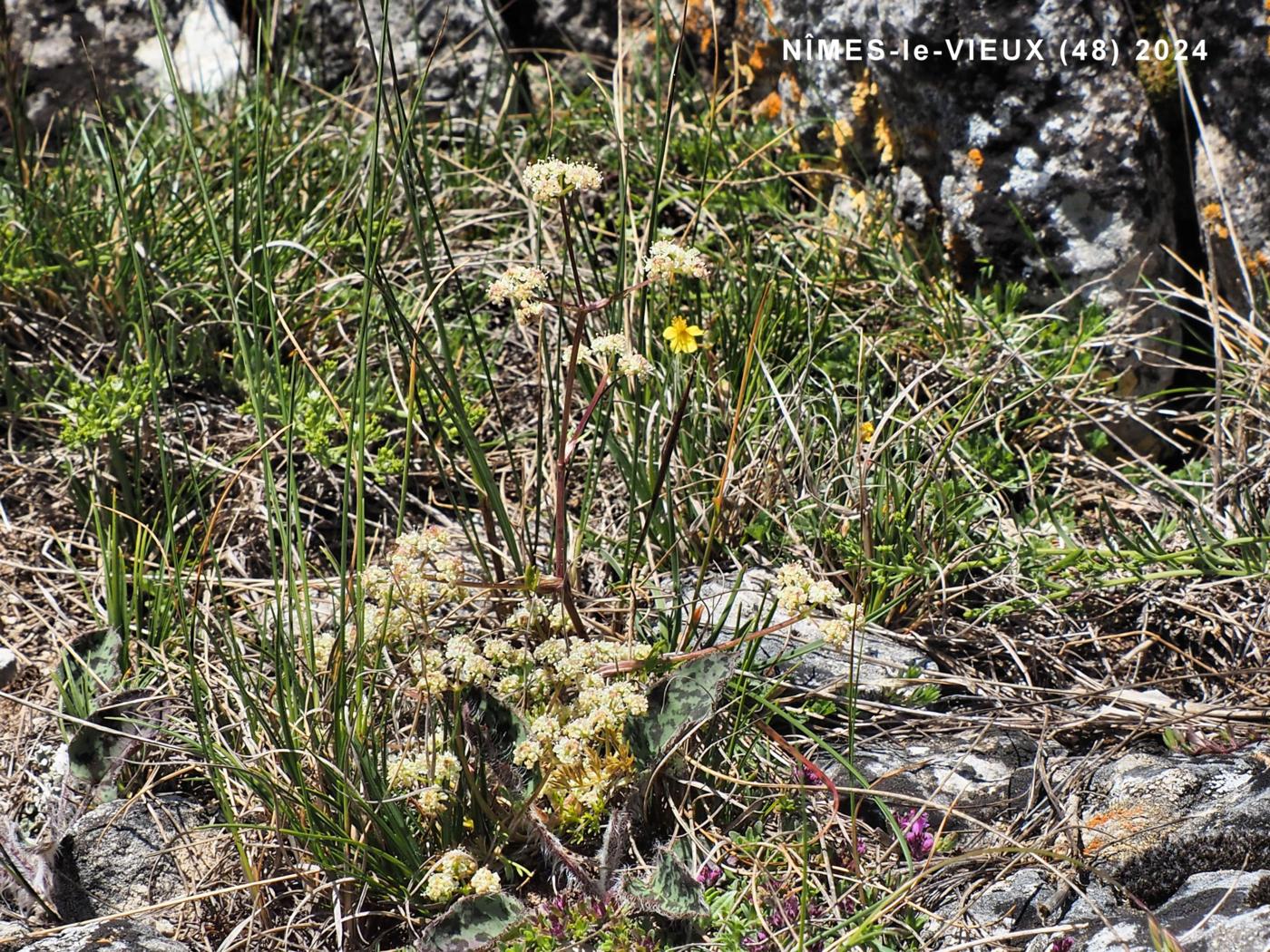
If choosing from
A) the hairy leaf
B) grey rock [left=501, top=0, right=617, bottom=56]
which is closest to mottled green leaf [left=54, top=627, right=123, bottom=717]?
the hairy leaf

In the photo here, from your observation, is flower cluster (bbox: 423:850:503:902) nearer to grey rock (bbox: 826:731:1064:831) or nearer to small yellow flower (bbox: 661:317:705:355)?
grey rock (bbox: 826:731:1064:831)

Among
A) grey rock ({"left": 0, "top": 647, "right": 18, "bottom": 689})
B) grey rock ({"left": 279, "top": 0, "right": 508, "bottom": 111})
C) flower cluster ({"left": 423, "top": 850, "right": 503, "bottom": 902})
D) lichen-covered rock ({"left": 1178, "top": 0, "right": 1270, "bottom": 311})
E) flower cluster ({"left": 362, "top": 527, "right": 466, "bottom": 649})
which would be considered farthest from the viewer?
grey rock ({"left": 279, "top": 0, "right": 508, "bottom": 111})

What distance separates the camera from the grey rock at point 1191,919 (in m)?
1.54

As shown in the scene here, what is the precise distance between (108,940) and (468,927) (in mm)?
558

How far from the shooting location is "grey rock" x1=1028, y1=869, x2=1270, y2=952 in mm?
1536

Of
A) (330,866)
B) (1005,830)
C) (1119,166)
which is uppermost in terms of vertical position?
(1119,166)

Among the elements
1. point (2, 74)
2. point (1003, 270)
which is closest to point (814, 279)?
point (1003, 270)

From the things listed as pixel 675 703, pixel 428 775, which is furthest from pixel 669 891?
pixel 428 775

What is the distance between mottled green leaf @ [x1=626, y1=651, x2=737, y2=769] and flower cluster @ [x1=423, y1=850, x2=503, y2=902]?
13.2 inches

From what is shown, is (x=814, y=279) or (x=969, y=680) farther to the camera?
(x=814, y=279)

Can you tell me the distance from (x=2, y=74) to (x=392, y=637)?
8.28 ft

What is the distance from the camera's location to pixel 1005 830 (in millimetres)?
1949

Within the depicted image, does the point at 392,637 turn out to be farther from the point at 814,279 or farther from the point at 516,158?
the point at 516,158

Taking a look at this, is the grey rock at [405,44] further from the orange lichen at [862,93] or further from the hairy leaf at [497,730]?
the hairy leaf at [497,730]
